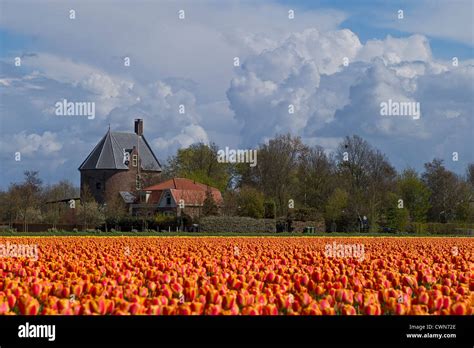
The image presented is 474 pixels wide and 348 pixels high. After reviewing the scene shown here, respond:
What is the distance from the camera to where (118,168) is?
98.3 metres

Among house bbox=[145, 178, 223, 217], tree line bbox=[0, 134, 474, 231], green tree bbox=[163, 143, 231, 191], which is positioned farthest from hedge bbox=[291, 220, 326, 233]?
green tree bbox=[163, 143, 231, 191]

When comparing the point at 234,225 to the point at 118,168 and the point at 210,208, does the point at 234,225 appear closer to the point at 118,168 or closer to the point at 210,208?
the point at 210,208

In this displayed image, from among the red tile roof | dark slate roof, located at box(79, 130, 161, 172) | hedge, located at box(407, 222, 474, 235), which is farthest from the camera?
dark slate roof, located at box(79, 130, 161, 172)

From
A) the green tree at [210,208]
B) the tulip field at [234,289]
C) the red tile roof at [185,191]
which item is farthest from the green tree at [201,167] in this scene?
the tulip field at [234,289]

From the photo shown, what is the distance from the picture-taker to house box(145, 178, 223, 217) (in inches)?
3135

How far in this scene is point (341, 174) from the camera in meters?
71.7

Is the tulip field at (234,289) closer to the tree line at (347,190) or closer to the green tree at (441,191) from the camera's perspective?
the tree line at (347,190)

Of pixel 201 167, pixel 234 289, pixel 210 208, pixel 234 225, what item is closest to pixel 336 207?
pixel 234 225

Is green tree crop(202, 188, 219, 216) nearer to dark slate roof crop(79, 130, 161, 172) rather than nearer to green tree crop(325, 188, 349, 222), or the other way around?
green tree crop(325, 188, 349, 222)

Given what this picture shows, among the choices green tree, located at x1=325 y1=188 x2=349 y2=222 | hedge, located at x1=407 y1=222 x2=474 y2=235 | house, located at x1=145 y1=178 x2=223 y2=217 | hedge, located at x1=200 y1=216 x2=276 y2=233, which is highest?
house, located at x1=145 y1=178 x2=223 y2=217

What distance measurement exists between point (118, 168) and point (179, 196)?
17.5m

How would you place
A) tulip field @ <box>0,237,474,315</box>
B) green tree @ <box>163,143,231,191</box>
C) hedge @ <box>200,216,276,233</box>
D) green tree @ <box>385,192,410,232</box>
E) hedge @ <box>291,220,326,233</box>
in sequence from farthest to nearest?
1. green tree @ <box>163,143,231,191</box>
2. hedge @ <box>291,220,326,233</box>
3. green tree @ <box>385,192,410,232</box>
4. hedge @ <box>200,216,276,233</box>
5. tulip field @ <box>0,237,474,315</box>
